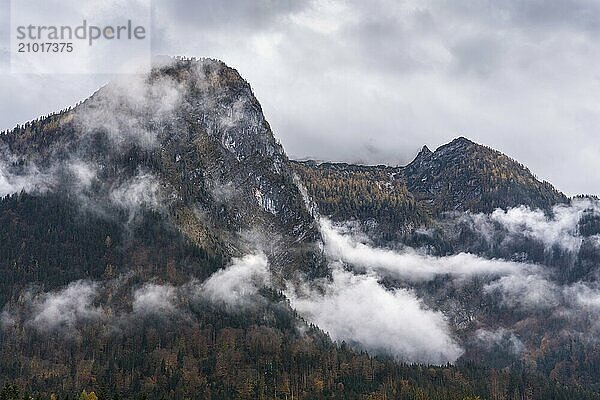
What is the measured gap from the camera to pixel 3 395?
19238cm

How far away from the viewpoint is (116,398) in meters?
198

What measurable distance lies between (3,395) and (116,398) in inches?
1124
